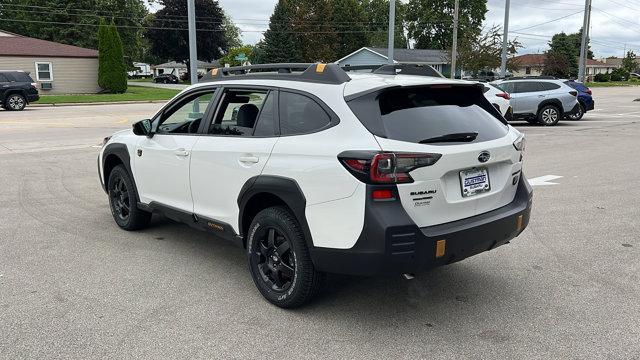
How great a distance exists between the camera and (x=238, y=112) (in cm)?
450

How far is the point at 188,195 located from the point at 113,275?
923 millimetres

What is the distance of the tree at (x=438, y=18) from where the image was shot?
82375 mm

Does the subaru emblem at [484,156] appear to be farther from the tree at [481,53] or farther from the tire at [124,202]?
the tree at [481,53]

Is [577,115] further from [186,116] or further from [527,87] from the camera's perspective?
[186,116]

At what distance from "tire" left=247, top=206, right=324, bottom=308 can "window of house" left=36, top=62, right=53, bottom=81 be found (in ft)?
130

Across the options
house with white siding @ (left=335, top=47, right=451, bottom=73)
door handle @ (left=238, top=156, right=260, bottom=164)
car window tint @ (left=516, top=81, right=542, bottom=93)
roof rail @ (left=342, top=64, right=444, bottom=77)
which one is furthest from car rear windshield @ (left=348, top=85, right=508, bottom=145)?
house with white siding @ (left=335, top=47, right=451, bottom=73)

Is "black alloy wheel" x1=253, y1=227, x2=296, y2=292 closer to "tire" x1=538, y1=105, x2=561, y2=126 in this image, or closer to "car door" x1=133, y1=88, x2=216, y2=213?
"car door" x1=133, y1=88, x2=216, y2=213

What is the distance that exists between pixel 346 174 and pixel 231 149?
1244mm

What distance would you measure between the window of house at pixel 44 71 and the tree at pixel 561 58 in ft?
192

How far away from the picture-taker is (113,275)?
15.4ft

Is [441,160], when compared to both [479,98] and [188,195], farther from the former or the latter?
[188,195]

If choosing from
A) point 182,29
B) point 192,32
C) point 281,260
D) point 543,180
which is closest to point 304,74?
point 281,260

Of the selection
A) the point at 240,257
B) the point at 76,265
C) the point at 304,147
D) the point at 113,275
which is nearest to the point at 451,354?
the point at 304,147

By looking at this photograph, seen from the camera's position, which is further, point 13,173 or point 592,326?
point 13,173
